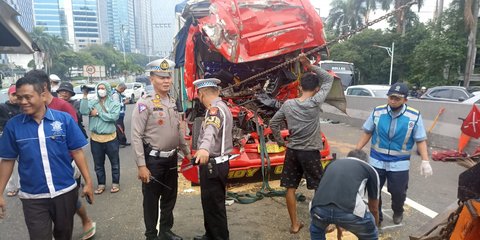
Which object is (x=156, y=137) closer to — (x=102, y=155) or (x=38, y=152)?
A: (x=38, y=152)

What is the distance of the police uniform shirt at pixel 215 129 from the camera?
3.01 metres

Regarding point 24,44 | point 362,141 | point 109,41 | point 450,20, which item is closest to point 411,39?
point 450,20

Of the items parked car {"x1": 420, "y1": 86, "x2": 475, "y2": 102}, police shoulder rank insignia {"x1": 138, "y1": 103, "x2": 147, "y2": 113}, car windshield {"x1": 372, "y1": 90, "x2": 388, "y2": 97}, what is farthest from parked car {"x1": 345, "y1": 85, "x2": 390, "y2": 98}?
police shoulder rank insignia {"x1": 138, "y1": 103, "x2": 147, "y2": 113}

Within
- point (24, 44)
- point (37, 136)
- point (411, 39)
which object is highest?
point (411, 39)

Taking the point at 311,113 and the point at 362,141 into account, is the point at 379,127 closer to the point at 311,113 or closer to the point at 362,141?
the point at 362,141

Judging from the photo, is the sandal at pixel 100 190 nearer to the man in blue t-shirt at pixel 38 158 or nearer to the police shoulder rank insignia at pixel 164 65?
the man in blue t-shirt at pixel 38 158

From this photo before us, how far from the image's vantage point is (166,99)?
138 inches

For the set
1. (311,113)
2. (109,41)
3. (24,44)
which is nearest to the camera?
(24,44)

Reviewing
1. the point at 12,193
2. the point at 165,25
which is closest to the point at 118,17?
the point at 165,25

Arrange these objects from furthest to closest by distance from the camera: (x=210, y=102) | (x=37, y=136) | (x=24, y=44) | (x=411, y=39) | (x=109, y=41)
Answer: (x=109, y=41) → (x=411, y=39) → (x=24, y=44) → (x=210, y=102) → (x=37, y=136)

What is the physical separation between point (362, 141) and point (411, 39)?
29.9 metres

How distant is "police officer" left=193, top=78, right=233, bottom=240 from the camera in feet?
10.2

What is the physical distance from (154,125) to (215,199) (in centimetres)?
94

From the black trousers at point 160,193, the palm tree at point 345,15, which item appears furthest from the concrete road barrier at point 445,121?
the palm tree at point 345,15
